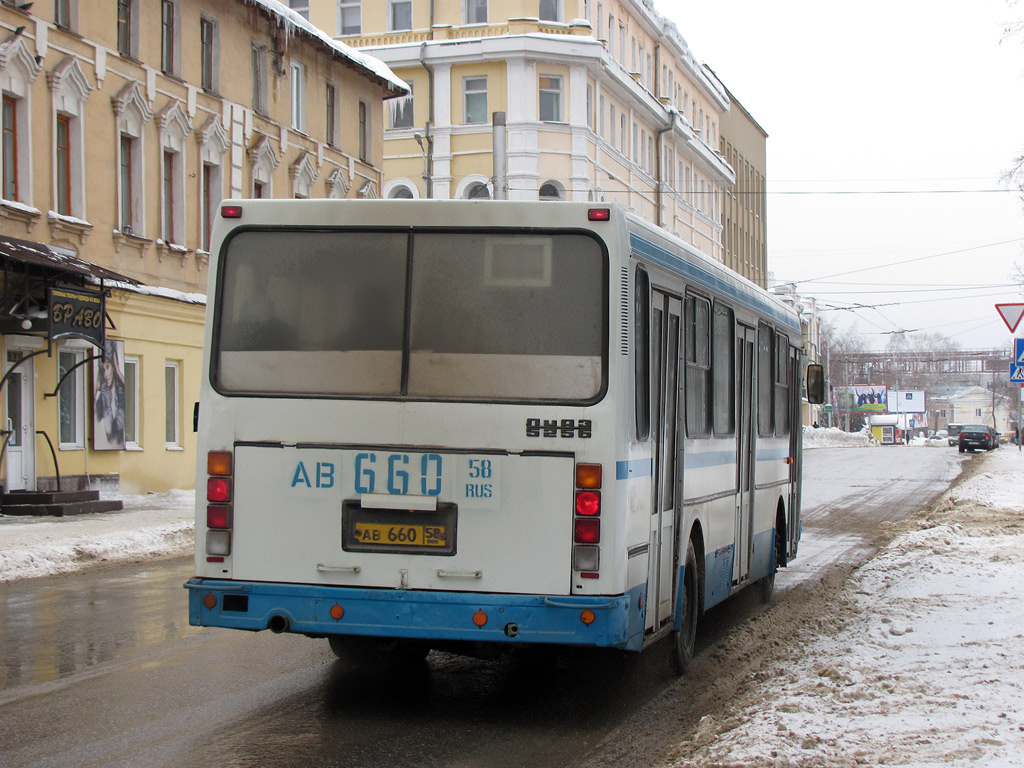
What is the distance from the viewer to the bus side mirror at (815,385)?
1437cm

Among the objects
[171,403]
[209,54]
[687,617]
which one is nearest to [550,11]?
[209,54]

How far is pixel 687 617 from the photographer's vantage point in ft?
30.3

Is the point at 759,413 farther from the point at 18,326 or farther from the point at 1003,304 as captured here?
the point at 18,326

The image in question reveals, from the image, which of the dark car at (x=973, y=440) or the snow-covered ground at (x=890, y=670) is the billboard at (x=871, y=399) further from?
the snow-covered ground at (x=890, y=670)

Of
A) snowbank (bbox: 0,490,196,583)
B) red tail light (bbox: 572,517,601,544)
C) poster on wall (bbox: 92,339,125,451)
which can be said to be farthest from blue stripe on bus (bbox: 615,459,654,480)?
poster on wall (bbox: 92,339,125,451)

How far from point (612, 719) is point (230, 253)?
326cm

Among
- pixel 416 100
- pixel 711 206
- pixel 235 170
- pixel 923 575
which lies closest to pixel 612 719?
pixel 923 575

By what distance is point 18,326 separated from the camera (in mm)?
22500

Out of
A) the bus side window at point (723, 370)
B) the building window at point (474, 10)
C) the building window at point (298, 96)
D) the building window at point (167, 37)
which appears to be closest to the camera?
the bus side window at point (723, 370)

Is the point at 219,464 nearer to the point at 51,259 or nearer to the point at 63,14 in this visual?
the point at 51,259

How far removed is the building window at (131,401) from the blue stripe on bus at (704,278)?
16.5 meters

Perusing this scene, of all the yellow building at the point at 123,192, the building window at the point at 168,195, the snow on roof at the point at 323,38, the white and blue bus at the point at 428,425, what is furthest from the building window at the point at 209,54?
the white and blue bus at the point at 428,425

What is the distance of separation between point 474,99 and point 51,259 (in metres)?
31.4

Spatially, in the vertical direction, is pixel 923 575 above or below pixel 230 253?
below
